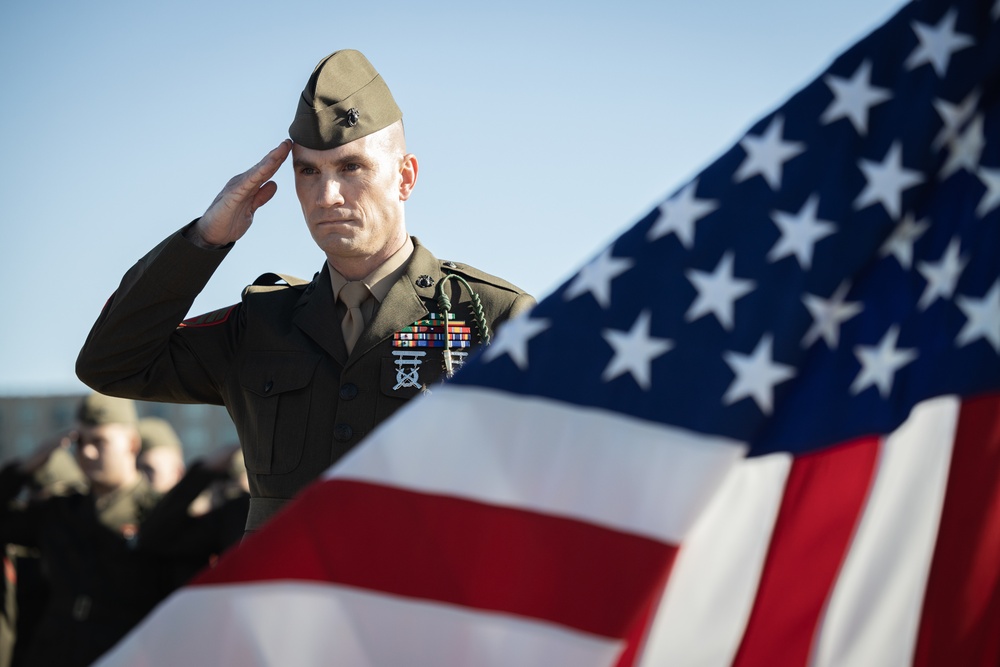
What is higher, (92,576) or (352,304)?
(352,304)

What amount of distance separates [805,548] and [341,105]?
2.20 metres

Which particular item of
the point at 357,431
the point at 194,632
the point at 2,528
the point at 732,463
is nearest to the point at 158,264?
the point at 357,431

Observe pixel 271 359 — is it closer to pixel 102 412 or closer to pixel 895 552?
pixel 895 552

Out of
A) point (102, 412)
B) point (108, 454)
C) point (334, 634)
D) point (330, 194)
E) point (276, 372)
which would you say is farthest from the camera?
point (108, 454)

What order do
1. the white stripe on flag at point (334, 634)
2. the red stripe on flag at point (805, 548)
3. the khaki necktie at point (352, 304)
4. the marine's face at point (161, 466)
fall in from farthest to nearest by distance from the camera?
1. the marine's face at point (161, 466)
2. the khaki necktie at point (352, 304)
3. the red stripe on flag at point (805, 548)
4. the white stripe on flag at point (334, 634)

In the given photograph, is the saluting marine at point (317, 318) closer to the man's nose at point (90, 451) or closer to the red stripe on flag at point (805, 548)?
the red stripe on flag at point (805, 548)

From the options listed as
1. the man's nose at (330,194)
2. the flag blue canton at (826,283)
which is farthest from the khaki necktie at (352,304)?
the flag blue canton at (826,283)

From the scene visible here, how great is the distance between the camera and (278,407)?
3779 millimetres

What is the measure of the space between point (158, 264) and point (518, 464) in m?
1.81

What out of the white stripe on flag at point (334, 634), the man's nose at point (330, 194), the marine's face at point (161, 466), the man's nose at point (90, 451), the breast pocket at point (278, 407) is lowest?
the white stripe on flag at point (334, 634)

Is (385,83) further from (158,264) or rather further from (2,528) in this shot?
(2,528)

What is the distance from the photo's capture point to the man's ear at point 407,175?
13.0 feet

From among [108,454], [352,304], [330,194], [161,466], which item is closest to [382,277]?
[352,304]

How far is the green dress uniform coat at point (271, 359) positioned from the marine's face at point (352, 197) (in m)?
0.17
